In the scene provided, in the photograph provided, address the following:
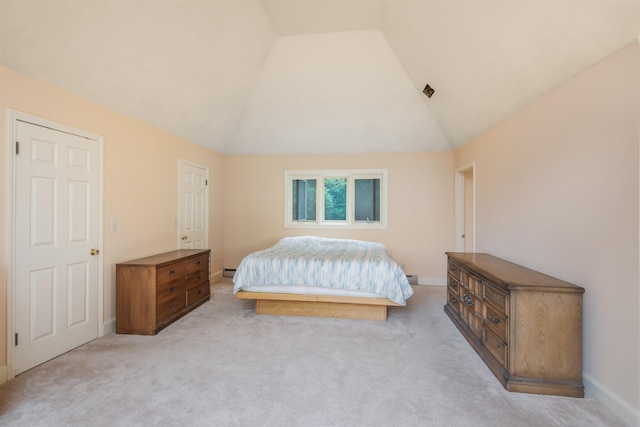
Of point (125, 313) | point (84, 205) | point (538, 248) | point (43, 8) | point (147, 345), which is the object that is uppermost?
point (43, 8)

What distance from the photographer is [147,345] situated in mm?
2756

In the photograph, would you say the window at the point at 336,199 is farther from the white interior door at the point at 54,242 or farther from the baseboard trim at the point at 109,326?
the white interior door at the point at 54,242

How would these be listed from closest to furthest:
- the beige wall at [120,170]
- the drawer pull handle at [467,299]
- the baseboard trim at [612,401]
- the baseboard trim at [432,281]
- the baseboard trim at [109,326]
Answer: the baseboard trim at [612,401], the beige wall at [120,170], the drawer pull handle at [467,299], the baseboard trim at [109,326], the baseboard trim at [432,281]

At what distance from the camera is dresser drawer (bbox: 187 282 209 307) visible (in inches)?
145

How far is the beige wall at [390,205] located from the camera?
5.20 metres

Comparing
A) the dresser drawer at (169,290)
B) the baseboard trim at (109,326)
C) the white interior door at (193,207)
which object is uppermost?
the white interior door at (193,207)

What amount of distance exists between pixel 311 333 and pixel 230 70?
3375 mm

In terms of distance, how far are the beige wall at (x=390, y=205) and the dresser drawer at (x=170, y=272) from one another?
7.25 ft

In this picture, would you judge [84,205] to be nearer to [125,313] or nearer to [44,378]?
[125,313]

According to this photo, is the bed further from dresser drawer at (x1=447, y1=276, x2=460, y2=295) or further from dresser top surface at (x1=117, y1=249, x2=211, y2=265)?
dresser top surface at (x1=117, y1=249, x2=211, y2=265)

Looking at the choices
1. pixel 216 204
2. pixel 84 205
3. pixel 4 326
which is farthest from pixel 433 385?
pixel 216 204

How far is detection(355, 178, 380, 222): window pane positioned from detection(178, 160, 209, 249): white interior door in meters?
2.76

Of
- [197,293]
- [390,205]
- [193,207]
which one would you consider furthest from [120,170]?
[390,205]

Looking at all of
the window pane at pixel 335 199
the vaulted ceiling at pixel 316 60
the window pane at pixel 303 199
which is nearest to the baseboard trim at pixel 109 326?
the vaulted ceiling at pixel 316 60
